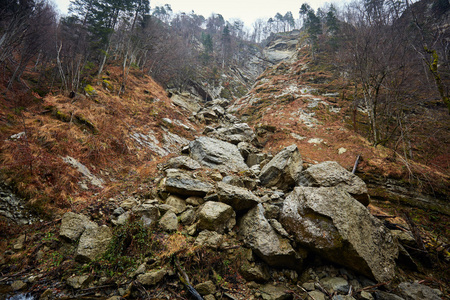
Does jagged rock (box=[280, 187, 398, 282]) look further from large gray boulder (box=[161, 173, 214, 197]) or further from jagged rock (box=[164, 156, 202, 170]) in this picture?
jagged rock (box=[164, 156, 202, 170])

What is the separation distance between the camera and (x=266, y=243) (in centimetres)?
389

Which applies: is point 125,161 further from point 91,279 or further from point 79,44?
point 79,44

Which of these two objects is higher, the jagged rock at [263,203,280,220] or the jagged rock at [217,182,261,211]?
the jagged rock at [217,182,261,211]

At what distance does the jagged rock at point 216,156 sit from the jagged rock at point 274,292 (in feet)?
14.8

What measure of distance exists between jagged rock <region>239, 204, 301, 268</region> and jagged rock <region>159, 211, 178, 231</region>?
165 cm

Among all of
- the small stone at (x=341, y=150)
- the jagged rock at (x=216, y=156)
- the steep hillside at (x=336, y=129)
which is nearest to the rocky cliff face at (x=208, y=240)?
the jagged rock at (x=216, y=156)

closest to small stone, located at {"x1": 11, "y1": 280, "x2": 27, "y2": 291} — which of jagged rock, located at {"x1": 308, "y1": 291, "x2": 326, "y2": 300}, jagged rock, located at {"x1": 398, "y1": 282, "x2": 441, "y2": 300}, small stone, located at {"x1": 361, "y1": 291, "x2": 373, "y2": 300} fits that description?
jagged rock, located at {"x1": 308, "y1": 291, "x2": 326, "y2": 300}

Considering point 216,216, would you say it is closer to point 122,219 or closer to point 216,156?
point 122,219

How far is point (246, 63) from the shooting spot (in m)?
52.3

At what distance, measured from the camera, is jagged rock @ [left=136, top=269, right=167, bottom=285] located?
2963 mm

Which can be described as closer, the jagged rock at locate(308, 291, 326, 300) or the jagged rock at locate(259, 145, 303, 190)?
the jagged rock at locate(308, 291, 326, 300)

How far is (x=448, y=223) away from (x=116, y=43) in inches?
1410

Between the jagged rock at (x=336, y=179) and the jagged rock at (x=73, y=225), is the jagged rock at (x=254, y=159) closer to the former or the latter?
the jagged rock at (x=336, y=179)

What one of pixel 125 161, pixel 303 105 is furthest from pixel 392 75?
pixel 125 161
